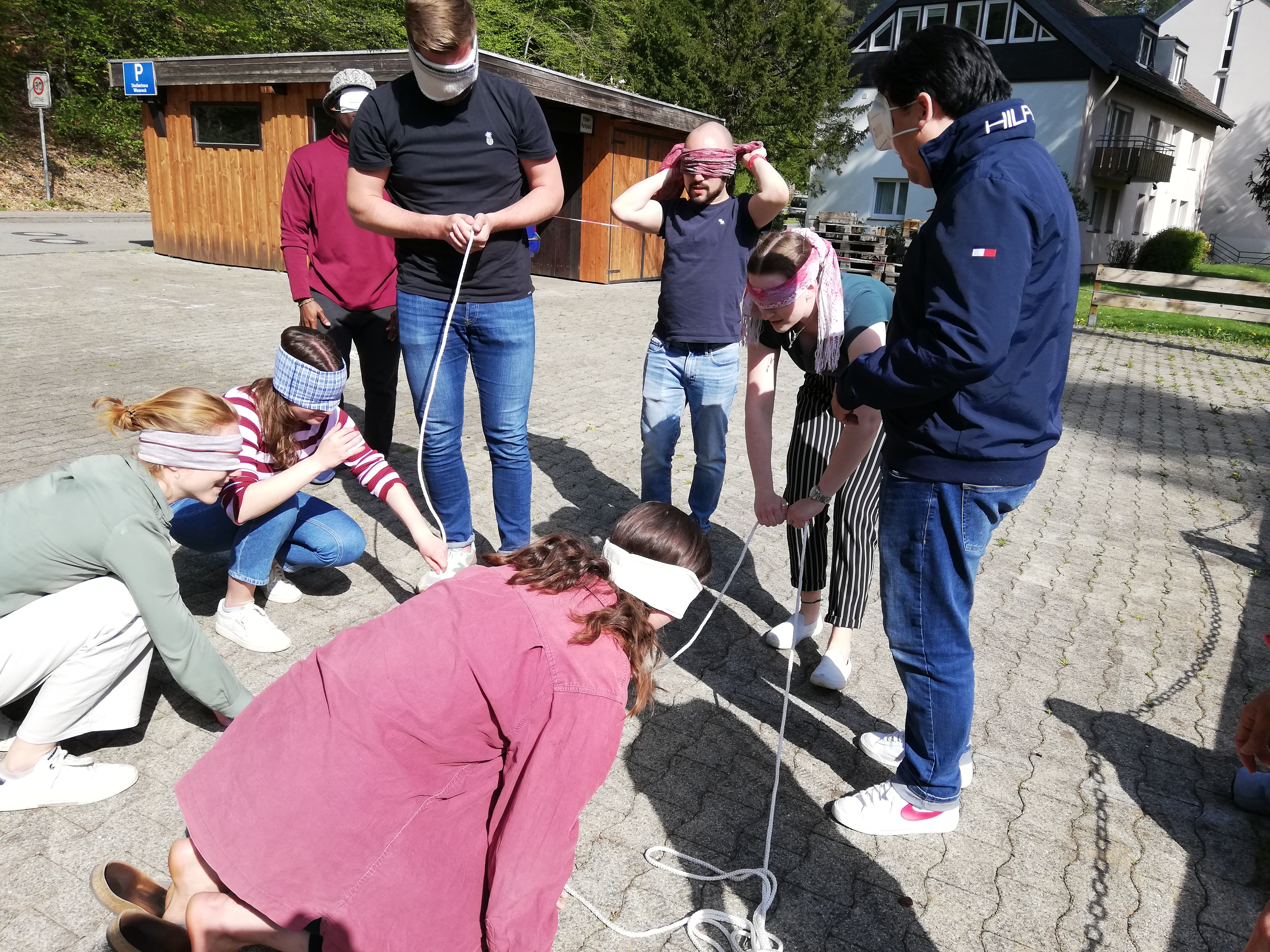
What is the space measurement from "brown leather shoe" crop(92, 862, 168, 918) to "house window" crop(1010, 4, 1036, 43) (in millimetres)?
30886

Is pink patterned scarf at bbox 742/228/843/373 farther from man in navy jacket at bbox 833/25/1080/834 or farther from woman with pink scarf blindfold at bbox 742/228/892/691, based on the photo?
man in navy jacket at bbox 833/25/1080/834

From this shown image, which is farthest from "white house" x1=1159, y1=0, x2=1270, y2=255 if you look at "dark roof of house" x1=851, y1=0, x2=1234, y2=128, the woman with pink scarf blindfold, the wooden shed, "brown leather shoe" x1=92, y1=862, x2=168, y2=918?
"brown leather shoe" x1=92, y1=862, x2=168, y2=918

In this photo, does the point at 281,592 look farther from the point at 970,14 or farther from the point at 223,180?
the point at 970,14

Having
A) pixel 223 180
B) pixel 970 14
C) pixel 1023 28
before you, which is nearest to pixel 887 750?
pixel 223 180

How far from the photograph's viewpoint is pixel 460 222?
11.3ft

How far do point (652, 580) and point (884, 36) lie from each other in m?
33.5

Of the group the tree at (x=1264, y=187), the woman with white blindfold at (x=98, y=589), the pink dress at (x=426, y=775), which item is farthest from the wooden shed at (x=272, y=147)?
the tree at (x=1264, y=187)

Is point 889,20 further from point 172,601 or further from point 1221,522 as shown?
point 172,601

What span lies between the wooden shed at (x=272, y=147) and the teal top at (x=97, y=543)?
37.9 ft

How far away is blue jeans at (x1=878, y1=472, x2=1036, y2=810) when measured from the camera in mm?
2359

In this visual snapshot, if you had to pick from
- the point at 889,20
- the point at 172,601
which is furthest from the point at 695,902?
the point at 889,20

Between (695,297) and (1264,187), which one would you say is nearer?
(695,297)

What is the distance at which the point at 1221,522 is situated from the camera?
5801 millimetres

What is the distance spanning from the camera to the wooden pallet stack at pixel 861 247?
59.8 feet
